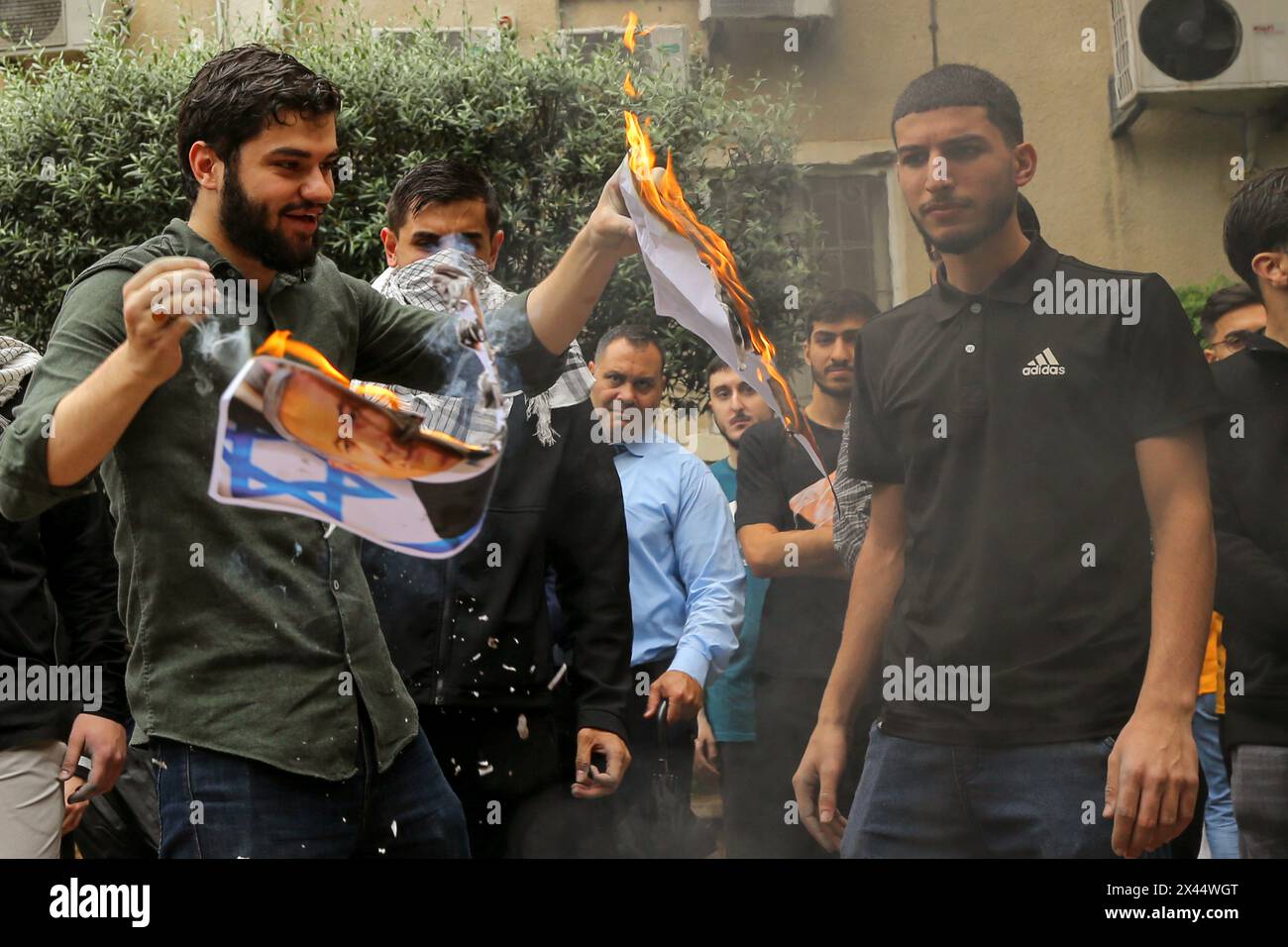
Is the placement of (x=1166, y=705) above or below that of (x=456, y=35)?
below

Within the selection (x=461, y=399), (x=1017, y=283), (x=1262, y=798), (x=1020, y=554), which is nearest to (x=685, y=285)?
(x=461, y=399)

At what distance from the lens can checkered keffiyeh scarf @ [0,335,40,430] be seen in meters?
3.30

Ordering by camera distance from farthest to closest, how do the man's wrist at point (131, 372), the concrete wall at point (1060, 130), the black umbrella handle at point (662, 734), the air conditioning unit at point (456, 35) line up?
the air conditioning unit at point (456, 35)
the black umbrella handle at point (662, 734)
the concrete wall at point (1060, 130)
the man's wrist at point (131, 372)

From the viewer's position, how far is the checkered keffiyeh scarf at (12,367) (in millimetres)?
3301

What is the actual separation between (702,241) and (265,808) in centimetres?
121

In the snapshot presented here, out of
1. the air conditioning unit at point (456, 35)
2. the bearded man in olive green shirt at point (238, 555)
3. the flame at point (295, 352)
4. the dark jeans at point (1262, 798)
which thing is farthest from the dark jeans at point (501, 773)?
the air conditioning unit at point (456, 35)

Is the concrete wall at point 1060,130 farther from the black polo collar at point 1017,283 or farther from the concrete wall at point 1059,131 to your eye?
the black polo collar at point 1017,283

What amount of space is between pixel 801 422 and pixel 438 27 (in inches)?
107

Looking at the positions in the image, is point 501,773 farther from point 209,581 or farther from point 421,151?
point 421,151

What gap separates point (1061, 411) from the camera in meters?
2.78

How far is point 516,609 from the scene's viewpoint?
9.86 ft

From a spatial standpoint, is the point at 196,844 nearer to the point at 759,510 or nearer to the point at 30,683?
the point at 30,683

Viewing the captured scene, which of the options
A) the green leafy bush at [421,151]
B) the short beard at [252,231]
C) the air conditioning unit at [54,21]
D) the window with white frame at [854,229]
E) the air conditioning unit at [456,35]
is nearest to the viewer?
the short beard at [252,231]
